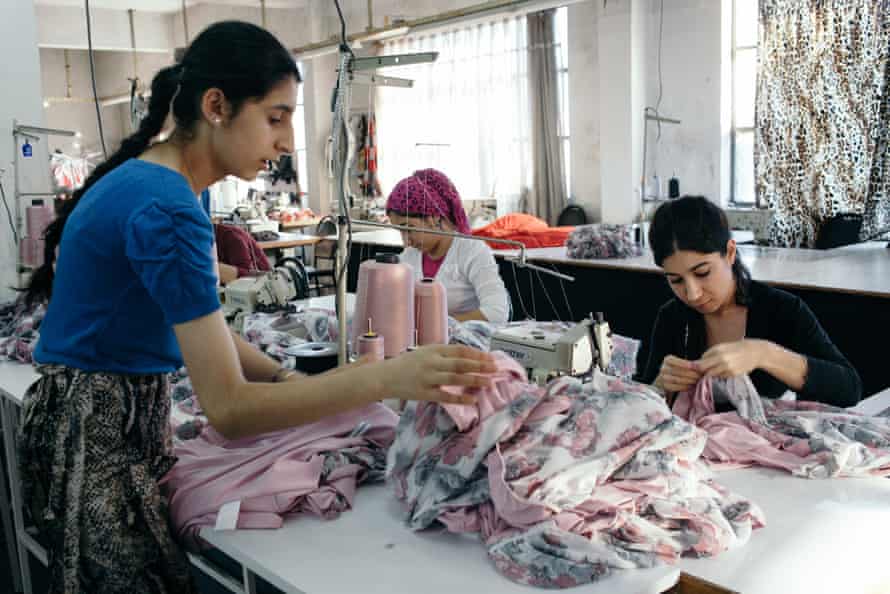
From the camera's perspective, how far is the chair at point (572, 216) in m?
7.22

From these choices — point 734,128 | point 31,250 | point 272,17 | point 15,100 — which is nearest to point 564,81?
point 734,128

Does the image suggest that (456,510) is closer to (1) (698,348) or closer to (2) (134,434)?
Answer: (2) (134,434)

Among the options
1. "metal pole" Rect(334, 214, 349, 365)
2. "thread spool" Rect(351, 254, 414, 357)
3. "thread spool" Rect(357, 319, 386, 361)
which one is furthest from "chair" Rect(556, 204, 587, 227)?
"metal pole" Rect(334, 214, 349, 365)

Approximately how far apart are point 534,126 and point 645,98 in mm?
1177

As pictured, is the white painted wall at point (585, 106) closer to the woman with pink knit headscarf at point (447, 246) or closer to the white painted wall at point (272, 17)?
the white painted wall at point (272, 17)

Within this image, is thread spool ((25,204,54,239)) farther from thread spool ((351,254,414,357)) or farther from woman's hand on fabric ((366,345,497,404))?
woman's hand on fabric ((366,345,497,404))

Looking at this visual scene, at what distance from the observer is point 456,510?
120 centimetres

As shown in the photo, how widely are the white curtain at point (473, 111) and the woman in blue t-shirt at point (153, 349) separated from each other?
6.48m

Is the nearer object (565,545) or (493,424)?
(565,545)

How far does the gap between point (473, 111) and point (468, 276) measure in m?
5.65

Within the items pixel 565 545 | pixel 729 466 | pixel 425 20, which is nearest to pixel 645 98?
pixel 425 20

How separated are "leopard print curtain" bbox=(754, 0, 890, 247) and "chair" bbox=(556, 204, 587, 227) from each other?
205 centimetres

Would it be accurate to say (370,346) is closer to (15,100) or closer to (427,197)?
(427,197)

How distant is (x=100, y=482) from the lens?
1.21 m
